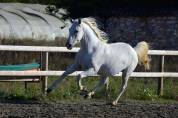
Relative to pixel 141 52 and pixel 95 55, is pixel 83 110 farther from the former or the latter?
pixel 141 52

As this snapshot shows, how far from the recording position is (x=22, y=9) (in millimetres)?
42000

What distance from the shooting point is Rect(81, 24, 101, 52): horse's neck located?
1059 cm

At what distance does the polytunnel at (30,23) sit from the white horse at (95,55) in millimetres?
21616

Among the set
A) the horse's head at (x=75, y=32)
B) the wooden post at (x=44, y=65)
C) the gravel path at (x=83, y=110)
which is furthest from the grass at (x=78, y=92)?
the horse's head at (x=75, y=32)

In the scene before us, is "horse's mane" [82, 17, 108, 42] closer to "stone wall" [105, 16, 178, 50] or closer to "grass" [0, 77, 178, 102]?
"grass" [0, 77, 178, 102]

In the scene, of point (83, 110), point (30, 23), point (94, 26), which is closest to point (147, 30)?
point (30, 23)

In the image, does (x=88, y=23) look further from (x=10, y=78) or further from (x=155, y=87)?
(x=155, y=87)

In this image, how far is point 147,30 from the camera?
29.0 m

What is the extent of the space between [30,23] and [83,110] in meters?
27.9

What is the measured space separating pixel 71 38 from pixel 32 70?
9.08ft

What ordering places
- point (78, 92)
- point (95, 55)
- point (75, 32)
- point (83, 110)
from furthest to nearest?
point (78, 92)
point (95, 55)
point (75, 32)
point (83, 110)

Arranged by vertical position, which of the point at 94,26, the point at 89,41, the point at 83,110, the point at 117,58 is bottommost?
the point at 83,110

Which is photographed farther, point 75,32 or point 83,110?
point 75,32

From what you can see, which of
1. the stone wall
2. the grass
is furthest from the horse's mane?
the stone wall
